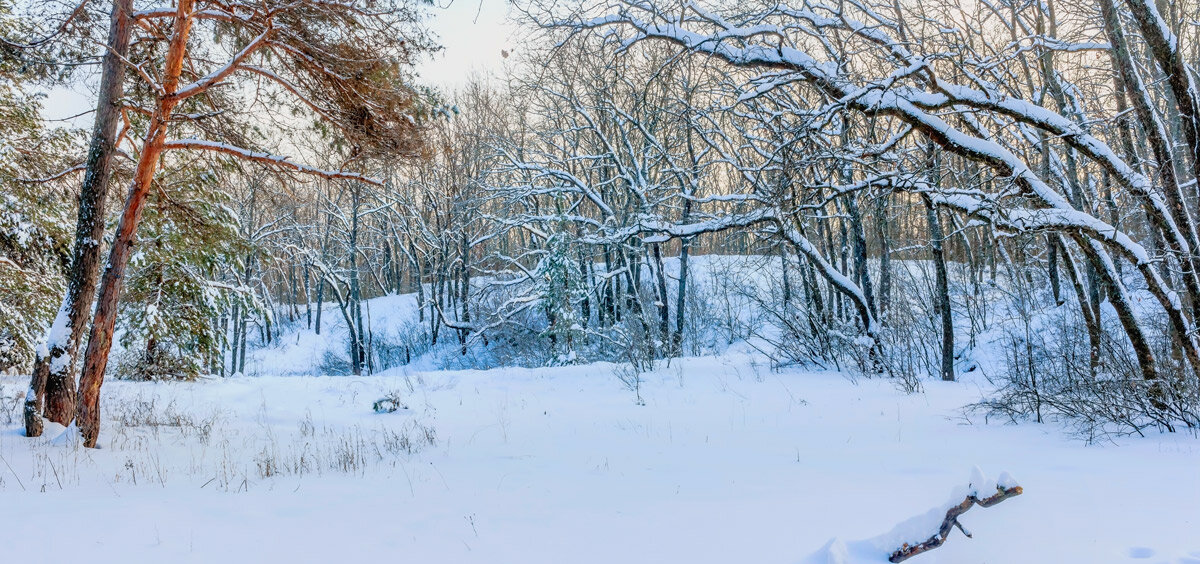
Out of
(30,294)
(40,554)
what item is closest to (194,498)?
(40,554)

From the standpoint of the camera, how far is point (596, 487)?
14.6ft

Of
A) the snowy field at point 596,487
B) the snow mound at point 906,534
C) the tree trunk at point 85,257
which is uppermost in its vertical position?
the tree trunk at point 85,257

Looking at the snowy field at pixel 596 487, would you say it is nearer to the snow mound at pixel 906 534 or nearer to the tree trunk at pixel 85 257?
the snow mound at pixel 906 534

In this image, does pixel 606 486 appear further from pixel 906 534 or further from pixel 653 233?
pixel 653 233

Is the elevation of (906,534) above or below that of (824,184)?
below

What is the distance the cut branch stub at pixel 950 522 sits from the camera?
244 cm

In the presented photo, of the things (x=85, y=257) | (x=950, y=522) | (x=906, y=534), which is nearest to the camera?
(x=950, y=522)

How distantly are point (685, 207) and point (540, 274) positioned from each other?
17.8 feet

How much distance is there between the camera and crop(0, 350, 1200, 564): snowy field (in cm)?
317

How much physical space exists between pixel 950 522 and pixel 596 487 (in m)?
2.51

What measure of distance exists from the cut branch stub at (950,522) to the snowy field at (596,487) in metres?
0.11

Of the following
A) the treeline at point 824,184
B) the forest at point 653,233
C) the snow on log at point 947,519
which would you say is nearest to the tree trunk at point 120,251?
the forest at point 653,233

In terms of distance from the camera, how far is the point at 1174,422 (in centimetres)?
543

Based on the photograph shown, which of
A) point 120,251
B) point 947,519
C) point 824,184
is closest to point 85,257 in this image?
point 120,251
